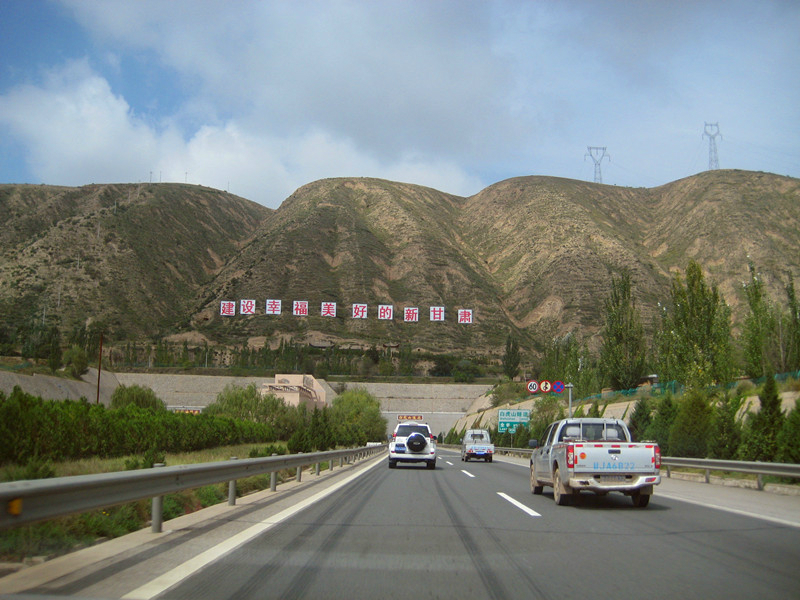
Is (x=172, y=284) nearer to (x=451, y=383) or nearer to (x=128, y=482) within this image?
(x=451, y=383)

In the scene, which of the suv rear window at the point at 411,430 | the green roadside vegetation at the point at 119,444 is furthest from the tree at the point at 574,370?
the suv rear window at the point at 411,430

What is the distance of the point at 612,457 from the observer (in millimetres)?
12180

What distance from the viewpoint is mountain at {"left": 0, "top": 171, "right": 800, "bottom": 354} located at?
12169cm

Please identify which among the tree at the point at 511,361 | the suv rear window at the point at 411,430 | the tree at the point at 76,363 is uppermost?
the tree at the point at 511,361

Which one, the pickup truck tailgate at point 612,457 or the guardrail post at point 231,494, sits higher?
the pickup truck tailgate at point 612,457

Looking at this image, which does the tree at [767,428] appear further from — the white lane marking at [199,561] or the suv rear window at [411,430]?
the white lane marking at [199,561]

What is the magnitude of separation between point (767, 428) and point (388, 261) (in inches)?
5032

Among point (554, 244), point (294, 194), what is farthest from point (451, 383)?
Answer: point (294, 194)

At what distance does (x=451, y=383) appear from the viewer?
117 meters

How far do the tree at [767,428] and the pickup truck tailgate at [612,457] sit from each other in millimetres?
9841

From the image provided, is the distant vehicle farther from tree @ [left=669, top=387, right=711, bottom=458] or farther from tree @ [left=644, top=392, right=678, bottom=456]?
tree @ [left=669, top=387, right=711, bottom=458]

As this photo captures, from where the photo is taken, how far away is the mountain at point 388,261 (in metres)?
122

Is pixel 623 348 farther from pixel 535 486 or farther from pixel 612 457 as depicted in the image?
pixel 612 457

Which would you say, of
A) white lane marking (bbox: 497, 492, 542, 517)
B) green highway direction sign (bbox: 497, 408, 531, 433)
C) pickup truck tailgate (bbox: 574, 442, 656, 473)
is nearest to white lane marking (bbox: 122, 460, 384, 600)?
white lane marking (bbox: 497, 492, 542, 517)
